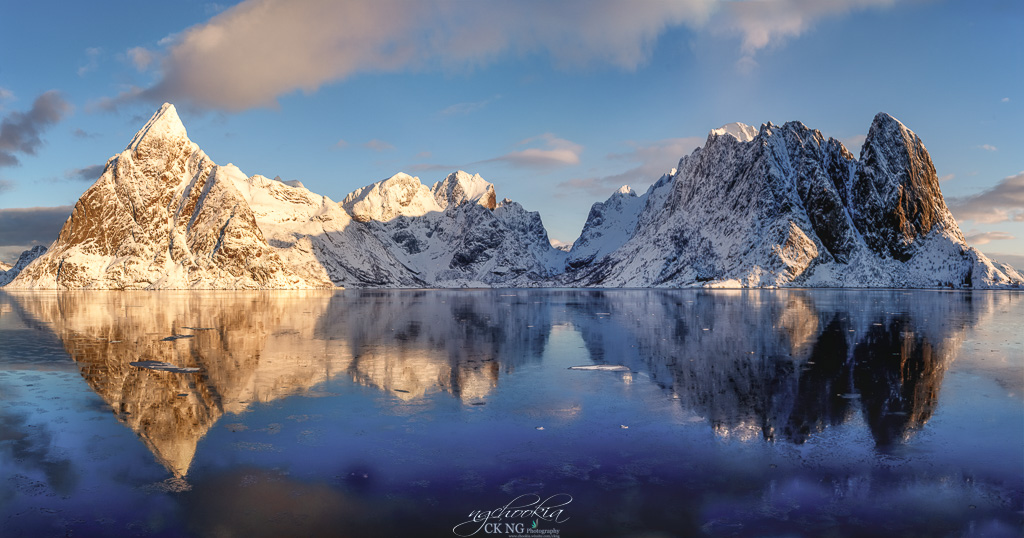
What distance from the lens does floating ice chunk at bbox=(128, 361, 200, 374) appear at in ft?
77.7

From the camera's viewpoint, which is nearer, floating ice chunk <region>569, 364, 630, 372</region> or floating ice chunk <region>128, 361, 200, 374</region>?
floating ice chunk <region>128, 361, 200, 374</region>

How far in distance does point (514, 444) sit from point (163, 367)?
59.6 feet

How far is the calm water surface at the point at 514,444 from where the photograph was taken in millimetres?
9711

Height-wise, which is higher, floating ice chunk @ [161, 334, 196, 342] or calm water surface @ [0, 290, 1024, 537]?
floating ice chunk @ [161, 334, 196, 342]

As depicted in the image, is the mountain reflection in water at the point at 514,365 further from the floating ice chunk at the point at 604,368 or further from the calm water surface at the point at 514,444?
the floating ice chunk at the point at 604,368

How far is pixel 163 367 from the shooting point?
24562 mm

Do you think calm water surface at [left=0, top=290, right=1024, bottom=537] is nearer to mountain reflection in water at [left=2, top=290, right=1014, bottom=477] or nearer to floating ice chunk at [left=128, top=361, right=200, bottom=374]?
mountain reflection in water at [left=2, top=290, right=1014, bottom=477]

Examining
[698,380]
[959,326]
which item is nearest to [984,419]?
[698,380]

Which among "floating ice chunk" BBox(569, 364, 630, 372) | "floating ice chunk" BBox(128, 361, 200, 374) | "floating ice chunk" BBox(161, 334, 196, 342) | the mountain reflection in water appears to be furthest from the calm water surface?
"floating ice chunk" BBox(161, 334, 196, 342)

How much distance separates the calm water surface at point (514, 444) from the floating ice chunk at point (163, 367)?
26.1 inches

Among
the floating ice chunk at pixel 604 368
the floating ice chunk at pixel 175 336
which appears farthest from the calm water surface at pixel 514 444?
the floating ice chunk at pixel 175 336

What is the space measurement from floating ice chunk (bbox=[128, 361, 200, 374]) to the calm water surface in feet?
2.17

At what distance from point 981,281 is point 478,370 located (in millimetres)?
234620

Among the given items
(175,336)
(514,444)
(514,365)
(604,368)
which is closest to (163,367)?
(175,336)
